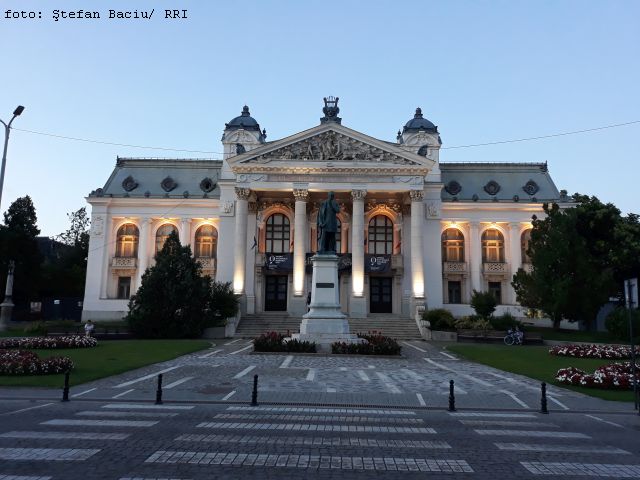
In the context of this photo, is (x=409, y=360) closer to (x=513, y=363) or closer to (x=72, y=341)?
(x=513, y=363)

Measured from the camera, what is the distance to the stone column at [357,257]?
48.9 metres

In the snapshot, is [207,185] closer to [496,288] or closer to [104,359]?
[496,288]

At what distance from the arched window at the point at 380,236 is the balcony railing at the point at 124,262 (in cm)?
2657

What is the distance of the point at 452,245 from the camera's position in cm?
6041

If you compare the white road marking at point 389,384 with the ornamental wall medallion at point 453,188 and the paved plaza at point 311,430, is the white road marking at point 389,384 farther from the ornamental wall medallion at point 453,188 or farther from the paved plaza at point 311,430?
the ornamental wall medallion at point 453,188

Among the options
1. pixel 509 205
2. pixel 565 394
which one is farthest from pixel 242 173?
pixel 565 394

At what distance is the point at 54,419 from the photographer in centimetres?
1131

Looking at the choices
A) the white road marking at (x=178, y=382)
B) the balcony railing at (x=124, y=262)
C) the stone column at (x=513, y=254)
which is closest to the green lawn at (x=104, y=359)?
the white road marking at (x=178, y=382)

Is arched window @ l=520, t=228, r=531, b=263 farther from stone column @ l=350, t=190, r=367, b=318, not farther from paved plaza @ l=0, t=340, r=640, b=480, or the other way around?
paved plaza @ l=0, t=340, r=640, b=480

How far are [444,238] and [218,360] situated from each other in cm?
4054

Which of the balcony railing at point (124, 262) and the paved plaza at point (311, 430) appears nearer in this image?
the paved plaza at point (311, 430)

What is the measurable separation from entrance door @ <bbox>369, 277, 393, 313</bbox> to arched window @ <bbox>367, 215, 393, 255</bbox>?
3206mm

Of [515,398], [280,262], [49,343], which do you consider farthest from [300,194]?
[515,398]

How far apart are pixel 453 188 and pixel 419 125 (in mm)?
8825
